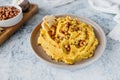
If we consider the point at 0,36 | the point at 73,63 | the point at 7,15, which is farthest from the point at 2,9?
the point at 73,63

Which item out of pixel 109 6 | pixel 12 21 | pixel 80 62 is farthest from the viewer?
pixel 109 6

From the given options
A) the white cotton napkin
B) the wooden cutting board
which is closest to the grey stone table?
the wooden cutting board

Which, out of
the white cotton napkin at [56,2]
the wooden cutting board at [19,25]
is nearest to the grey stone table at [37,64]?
the wooden cutting board at [19,25]

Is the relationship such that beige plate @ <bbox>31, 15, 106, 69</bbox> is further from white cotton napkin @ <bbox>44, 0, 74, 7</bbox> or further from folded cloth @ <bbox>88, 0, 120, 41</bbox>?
white cotton napkin @ <bbox>44, 0, 74, 7</bbox>

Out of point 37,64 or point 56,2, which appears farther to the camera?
point 56,2

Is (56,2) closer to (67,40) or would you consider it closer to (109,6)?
(109,6)

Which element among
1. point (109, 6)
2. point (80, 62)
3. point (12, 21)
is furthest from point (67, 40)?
point (109, 6)

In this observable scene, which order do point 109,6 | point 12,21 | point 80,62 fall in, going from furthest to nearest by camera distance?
point 109,6
point 12,21
point 80,62
